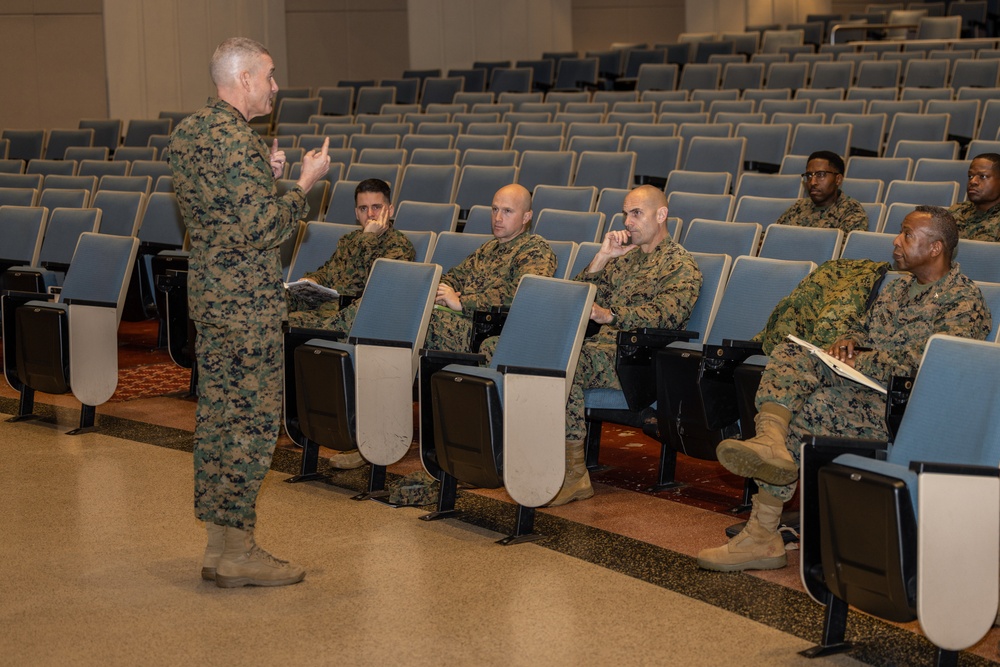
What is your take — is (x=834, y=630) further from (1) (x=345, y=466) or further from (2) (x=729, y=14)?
(2) (x=729, y=14)

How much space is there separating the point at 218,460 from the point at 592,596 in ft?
3.37

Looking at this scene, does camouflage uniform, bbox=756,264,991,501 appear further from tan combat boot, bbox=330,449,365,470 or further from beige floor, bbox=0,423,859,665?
tan combat boot, bbox=330,449,365,470

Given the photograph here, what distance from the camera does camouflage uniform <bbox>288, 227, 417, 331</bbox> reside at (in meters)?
4.49

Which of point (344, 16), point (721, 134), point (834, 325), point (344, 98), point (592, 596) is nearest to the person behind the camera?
point (592, 596)

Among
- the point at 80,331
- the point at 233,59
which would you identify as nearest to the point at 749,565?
the point at 233,59

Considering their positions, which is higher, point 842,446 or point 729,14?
point 729,14

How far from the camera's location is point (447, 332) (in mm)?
4191

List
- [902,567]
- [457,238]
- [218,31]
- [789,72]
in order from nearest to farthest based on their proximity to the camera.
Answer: [902,567] → [457,238] → [789,72] → [218,31]

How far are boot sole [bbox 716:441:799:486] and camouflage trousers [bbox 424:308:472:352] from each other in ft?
5.12

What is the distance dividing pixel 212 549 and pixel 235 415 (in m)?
0.39

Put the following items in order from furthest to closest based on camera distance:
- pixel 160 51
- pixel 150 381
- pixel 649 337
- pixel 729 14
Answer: pixel 729 14, pixel 160 51, pixel 150 381, pixel 649 337

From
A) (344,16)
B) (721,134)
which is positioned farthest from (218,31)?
(721,134)

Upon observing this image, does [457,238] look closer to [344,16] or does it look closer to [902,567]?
[902,567]

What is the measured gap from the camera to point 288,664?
2.48 m
